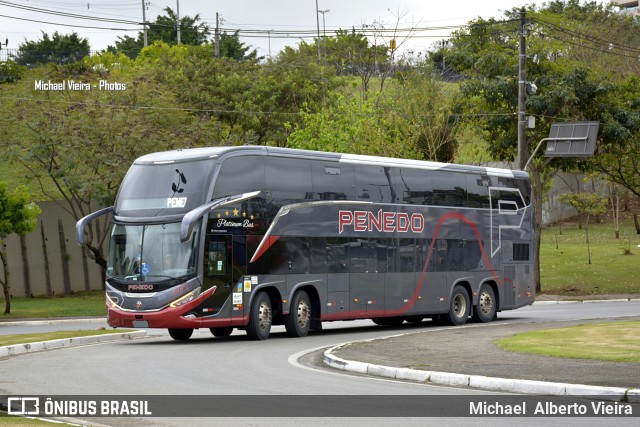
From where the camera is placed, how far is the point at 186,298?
2261 cm

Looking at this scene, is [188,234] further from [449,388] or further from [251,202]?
[449,388]

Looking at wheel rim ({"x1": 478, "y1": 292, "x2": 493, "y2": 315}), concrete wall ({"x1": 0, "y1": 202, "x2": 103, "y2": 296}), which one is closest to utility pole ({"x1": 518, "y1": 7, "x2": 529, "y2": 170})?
wheel rim ({"x1": 478, "y1": 292, "x2": 493, "y2": 315})

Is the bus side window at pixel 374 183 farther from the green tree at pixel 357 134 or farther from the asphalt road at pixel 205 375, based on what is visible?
the green tree at pixel 357 134

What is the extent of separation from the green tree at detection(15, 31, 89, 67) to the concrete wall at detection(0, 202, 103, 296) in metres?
58.0

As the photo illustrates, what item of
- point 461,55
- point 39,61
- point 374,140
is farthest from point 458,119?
point 39,61

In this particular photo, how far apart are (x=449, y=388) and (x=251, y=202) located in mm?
10125

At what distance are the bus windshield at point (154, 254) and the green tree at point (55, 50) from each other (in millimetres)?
83922

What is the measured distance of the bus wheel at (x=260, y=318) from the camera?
24.0 meters

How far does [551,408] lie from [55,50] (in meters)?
98.7

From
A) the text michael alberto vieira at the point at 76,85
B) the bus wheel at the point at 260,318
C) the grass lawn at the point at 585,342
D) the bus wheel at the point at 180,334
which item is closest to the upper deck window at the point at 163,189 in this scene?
the bus wheel at the point at 260,318

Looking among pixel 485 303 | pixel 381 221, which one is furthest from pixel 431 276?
pixel 485 303

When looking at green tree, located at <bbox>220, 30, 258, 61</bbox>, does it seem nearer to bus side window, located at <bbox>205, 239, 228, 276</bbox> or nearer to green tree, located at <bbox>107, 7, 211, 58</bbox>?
green tree, located at <bbox>107, 7, 211, 58</bbox>

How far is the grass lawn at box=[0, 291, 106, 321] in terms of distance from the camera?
1560 inches

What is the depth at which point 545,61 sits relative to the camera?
152ft
